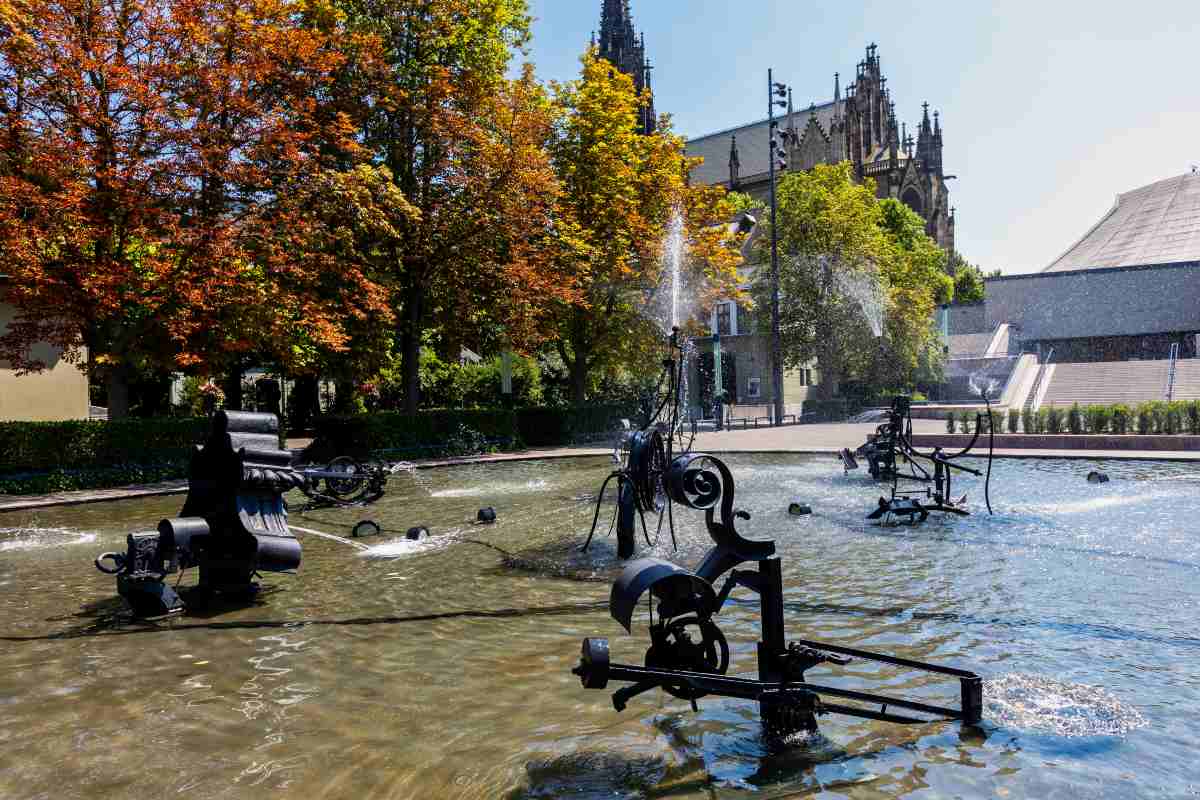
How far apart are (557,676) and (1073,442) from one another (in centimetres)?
2163

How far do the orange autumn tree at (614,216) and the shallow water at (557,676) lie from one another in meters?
22.2

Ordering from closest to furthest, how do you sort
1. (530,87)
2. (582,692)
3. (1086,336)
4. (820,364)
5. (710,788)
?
(710,788)
(582,692)
(530,87)
(820,364)
(1086,336)

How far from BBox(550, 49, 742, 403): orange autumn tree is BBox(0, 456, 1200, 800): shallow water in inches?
873

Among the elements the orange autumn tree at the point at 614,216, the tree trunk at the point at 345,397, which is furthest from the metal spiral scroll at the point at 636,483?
the tree trunk at the point at 345,397

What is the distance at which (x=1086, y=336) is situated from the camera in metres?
60.1

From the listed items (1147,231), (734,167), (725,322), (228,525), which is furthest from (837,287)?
(1147,231)

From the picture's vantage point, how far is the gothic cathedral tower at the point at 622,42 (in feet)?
267

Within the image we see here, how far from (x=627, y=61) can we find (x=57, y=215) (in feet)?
237

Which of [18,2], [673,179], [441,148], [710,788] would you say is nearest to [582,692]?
[710,788]

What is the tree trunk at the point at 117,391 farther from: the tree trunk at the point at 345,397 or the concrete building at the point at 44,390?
the tree trunk at the point at 345,397

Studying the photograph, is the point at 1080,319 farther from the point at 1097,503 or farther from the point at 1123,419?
the point at 1097,503

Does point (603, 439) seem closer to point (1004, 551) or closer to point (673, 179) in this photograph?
point (673, 179)

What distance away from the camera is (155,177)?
19.0 meters

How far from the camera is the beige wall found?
25078 mm
